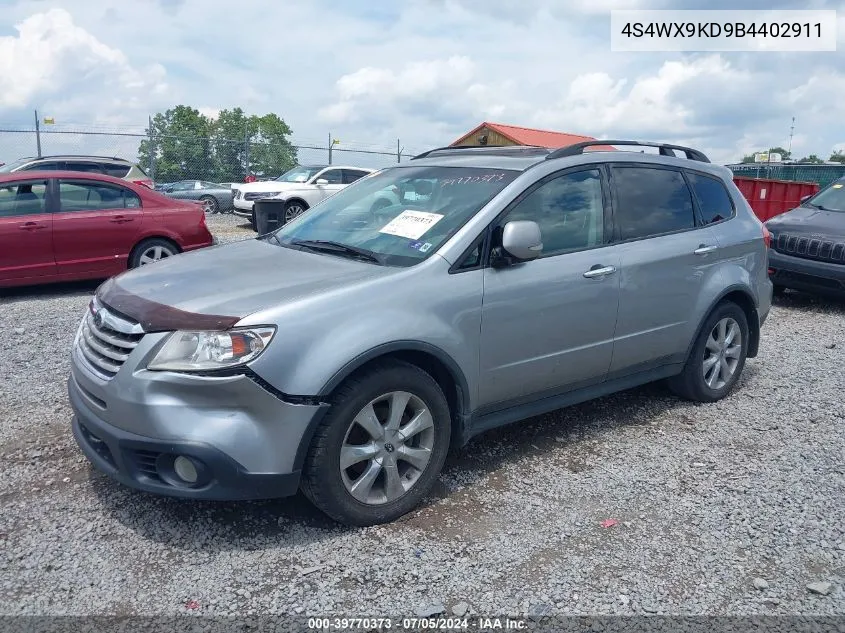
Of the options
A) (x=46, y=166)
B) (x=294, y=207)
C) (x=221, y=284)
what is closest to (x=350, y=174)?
(x=294, y=207)

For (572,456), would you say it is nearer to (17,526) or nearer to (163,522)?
(163,522)

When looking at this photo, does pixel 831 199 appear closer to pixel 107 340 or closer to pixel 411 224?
pixel 411 224

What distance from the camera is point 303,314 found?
3.07 meters

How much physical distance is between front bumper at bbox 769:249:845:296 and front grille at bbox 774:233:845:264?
52mm

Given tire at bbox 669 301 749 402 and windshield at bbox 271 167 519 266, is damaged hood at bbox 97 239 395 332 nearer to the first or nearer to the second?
windshield at bbox 271 167 519 266

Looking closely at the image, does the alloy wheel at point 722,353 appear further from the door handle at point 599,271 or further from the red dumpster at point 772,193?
the red dumpster at point 772,193

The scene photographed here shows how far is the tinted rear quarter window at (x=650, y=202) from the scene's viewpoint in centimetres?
447

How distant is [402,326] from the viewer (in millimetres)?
3293

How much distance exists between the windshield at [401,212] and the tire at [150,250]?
490 cm

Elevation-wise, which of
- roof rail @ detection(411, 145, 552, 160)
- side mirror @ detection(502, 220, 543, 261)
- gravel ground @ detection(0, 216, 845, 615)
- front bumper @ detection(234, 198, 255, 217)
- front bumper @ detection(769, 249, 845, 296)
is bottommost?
gravel ground @ detection(0, 216, 845, 615)

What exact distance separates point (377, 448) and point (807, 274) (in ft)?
23.3

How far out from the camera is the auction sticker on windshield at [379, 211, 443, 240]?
3.80 m

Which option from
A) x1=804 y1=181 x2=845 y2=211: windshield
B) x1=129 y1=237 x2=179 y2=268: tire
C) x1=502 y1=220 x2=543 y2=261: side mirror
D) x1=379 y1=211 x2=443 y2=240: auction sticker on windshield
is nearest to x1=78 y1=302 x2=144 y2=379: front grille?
x1=379 y1=211 x2=443 y2=240: auction sticker on windshield

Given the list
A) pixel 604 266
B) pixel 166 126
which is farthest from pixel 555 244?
pixel 166 126
